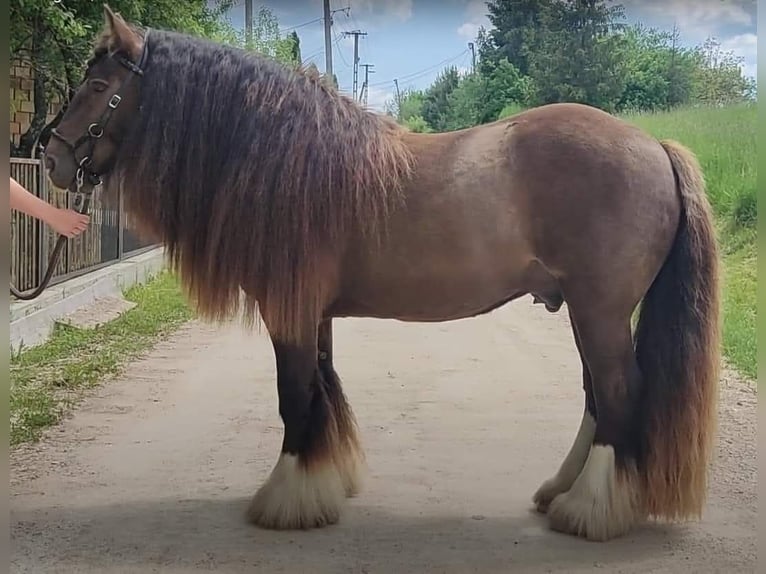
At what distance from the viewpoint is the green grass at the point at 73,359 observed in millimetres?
3701

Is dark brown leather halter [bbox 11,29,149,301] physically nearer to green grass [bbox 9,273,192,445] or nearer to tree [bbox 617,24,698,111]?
green grass [bbox 9,273,192,445]

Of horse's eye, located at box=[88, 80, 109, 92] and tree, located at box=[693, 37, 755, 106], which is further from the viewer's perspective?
tree, located at box=[693, 37, 755, 106]

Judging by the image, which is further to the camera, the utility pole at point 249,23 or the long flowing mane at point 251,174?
the utility pole at point 249,23

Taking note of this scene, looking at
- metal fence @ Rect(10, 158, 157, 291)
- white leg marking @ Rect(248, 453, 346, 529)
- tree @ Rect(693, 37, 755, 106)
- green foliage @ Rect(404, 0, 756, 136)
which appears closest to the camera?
white leg marking @ Rect(248, 453, 346, 529)

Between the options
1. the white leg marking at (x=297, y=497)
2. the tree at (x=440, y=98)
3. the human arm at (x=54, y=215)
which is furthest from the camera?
the tree at (x=440, y=98)

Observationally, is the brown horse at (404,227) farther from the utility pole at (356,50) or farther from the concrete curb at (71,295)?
the concrete curb at (71,295)

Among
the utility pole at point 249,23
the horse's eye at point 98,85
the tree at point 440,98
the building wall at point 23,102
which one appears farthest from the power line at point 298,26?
the building wall at point 23,102

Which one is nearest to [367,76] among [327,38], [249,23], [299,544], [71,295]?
[327,38]

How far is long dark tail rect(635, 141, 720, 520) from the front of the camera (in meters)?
2.38

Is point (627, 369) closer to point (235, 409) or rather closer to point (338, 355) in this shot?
point (235, 409)

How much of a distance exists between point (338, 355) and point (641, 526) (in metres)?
2.58

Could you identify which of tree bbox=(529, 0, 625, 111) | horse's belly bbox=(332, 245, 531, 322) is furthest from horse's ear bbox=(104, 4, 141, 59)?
tree bbox=(529, 0, 625, 111)

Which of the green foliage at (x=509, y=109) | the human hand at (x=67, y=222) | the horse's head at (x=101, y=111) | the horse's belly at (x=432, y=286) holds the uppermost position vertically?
the green foliage at (x=509, y=109)

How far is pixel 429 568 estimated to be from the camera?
7.31 ft
